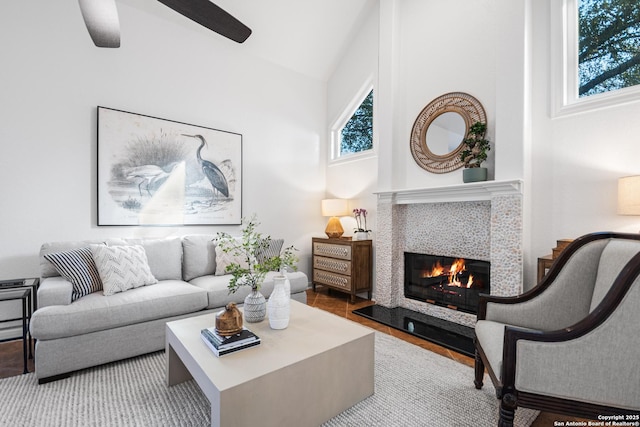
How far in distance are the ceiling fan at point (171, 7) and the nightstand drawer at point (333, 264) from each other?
9.05 ft

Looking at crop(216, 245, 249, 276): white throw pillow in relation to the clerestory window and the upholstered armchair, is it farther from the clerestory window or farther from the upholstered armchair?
the upholstered armchair

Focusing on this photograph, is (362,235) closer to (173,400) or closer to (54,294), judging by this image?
(173,400)

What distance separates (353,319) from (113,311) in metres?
2.19

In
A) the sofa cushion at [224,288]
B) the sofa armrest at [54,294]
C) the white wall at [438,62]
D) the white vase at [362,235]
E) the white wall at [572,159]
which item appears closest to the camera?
the sofa armrest at [54,294]

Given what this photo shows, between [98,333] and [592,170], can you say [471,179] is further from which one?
[98,333]

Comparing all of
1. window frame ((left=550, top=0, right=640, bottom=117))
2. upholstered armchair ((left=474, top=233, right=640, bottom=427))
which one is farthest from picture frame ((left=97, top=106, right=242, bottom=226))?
window frame ((left=550, top=0, right=640, bottom=117))

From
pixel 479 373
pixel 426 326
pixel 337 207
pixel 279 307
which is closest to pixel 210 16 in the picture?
pixel 279 307

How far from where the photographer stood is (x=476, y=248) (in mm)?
3076

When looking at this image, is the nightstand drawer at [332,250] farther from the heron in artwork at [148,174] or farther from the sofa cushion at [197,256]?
the heron in artwork at [148,174]

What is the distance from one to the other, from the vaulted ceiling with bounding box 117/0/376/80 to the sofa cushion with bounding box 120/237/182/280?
2.46m

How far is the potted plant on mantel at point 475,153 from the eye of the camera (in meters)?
2.90

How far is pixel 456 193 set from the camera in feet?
10.1

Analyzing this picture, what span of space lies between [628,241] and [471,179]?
1.54 meters

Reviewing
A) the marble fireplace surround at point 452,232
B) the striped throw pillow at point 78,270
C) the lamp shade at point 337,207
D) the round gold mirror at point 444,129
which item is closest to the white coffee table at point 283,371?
the striped throw pillow at point 78,270
